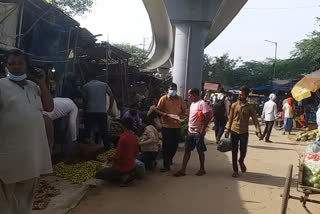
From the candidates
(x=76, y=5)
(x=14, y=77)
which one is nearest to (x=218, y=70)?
(x=76, y=5)

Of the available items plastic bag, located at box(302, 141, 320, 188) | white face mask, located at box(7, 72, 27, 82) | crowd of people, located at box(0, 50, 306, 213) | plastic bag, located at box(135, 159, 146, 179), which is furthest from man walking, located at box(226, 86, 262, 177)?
white face mask, located at box(7, 72, 27, 82)

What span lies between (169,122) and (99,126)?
5.15 ft

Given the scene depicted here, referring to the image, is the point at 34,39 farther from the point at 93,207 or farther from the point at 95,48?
the point at 93,207

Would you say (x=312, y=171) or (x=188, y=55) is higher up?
(x=188, y=55)

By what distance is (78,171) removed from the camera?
258 inches

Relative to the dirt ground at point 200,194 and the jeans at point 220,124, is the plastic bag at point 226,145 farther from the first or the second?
the jeans at point 220,124

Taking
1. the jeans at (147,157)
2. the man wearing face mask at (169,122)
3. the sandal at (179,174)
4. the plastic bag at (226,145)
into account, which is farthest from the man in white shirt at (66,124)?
the plastic bag at (226,145)

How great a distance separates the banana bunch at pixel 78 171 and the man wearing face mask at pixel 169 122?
1456 mm

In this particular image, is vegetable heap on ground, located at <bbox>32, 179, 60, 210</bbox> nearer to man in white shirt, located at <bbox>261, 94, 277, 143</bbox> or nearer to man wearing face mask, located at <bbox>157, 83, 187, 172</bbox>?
man wearing face mask, located at <bbox>157, 83, 187, 172</bbox>

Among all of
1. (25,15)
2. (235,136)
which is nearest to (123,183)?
(235,136)

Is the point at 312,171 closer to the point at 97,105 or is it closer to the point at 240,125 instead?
the point at 240,125

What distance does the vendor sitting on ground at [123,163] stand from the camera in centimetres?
628

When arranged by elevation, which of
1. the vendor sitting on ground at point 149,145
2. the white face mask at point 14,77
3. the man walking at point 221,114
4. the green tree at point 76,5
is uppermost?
the green tree at point 76,5

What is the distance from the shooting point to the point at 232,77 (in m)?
53.8
